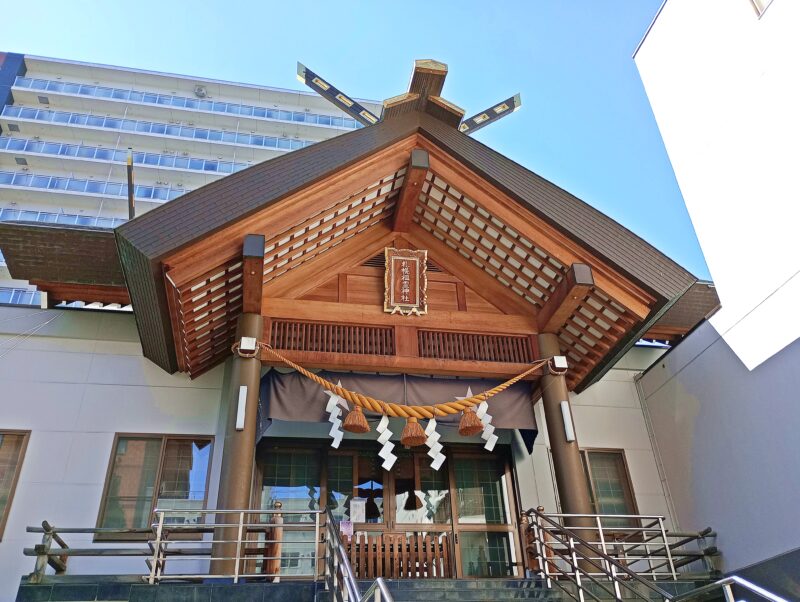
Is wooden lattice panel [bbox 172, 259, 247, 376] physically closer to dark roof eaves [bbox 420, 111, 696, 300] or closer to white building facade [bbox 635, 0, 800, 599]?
dark roof eaves [bbox 420, 111, 696, 300]

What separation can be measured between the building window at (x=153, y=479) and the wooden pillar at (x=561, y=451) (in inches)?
173

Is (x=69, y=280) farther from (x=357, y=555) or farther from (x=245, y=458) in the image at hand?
(x=357, y=555)

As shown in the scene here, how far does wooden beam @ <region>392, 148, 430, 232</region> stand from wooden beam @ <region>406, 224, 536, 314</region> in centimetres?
26

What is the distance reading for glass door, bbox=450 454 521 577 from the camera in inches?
320

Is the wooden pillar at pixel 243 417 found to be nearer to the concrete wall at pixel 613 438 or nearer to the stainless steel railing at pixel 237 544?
the stainless steel railing at pixel 237 544

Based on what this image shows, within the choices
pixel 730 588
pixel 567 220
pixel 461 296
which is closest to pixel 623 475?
pixel 461 296

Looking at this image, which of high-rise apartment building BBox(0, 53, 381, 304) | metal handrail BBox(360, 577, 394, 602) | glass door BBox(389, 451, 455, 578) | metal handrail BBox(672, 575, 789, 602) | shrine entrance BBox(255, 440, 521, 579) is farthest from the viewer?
high-rise apartment building BBox(0, 53, 381, 304)

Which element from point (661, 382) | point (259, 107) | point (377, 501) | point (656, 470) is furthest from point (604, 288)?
point (259, 107)

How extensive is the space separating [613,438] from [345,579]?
20.3 feet

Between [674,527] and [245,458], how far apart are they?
5.93 metres

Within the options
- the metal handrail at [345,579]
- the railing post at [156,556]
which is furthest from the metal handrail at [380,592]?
the railing post at [156,556]

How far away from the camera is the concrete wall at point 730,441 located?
6785 mm

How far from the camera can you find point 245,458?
6.72m

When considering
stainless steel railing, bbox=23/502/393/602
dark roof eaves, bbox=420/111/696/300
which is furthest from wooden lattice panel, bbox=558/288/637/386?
stainless steel railing, bbox=23/502/393/602
